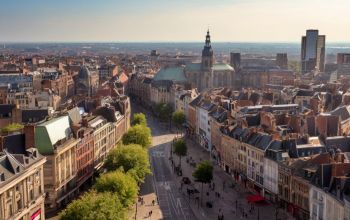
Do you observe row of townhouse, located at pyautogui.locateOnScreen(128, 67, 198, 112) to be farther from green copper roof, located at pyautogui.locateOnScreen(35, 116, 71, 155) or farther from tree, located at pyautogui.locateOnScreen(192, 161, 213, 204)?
green copper roof, located at pyautogui.locateOnScreen(35, 116, 71, 155)

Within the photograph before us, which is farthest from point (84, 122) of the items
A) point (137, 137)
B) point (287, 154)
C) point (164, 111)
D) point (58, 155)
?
point (164, 111)

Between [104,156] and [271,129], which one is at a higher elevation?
[271,129]

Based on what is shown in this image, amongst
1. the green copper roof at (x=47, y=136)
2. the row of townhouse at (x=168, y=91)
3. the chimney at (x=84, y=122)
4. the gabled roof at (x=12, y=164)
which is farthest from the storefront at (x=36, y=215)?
the row of townhouse at (x=168, y=91)

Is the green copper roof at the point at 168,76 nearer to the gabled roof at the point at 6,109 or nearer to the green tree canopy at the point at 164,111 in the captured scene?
the green tree canopy at the point at 164,111

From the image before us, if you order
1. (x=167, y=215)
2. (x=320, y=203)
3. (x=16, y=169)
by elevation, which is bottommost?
(x=167, y=215)

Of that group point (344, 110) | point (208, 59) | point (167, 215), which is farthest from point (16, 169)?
point (208, 59)

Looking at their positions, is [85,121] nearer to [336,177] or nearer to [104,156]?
[104,156]
